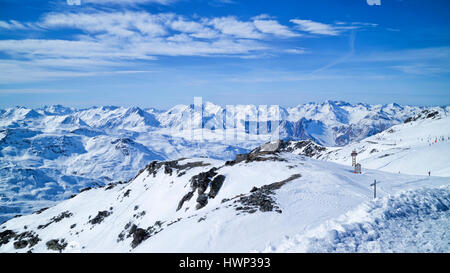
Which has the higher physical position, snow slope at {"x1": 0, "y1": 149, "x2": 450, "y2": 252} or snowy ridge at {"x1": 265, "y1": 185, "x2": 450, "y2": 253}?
snowy ridge at {"x1": 265, "y1": 185, "x2": 450, "y2": 253}

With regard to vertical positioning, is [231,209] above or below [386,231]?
below

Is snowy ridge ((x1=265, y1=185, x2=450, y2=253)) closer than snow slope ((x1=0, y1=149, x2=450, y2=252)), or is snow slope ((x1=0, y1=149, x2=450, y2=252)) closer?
snowy ridge ((x1=265, y1=185, x2=450, y2=253))

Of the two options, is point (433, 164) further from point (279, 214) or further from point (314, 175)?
point (279, 214)

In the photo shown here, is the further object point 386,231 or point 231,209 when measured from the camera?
point 231,209
